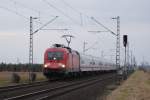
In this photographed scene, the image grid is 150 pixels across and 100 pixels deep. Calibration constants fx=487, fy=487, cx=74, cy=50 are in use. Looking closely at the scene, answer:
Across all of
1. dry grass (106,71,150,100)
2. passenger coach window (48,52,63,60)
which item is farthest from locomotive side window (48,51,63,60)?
dry grass (106,71,150,100)

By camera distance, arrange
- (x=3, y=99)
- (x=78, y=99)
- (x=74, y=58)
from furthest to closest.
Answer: (x=74, y=58) < (x=78, y=99) < (x=3, y=99)

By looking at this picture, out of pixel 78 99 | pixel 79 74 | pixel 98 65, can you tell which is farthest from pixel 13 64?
pixel 78 99

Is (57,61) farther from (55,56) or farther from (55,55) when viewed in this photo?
(55,55)

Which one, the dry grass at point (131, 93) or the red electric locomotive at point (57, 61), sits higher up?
the red electric locomotive at point (57, 61)

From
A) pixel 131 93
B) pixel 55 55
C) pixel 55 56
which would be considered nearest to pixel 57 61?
pixel 55 56

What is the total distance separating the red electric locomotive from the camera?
4862 centimetres

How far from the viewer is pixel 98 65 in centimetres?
8169

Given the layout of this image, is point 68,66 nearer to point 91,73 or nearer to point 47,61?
point 47,61

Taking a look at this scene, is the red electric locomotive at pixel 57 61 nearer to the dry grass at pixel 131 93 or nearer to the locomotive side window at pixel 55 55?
the locomotive side window at pixel 55 55

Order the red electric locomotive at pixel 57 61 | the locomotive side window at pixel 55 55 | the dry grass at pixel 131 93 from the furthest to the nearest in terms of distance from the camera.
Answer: the locomotive side window at pixel 55 55
the red electric locomotive at pixel 57 61
the dry grass at pixel 131 93

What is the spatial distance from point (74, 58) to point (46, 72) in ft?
24.1

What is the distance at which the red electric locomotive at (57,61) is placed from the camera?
160ft

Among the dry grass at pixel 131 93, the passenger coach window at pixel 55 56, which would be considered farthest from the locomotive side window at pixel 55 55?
the dry grass at pixel 131 93

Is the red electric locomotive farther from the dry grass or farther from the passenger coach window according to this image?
the dry grass
